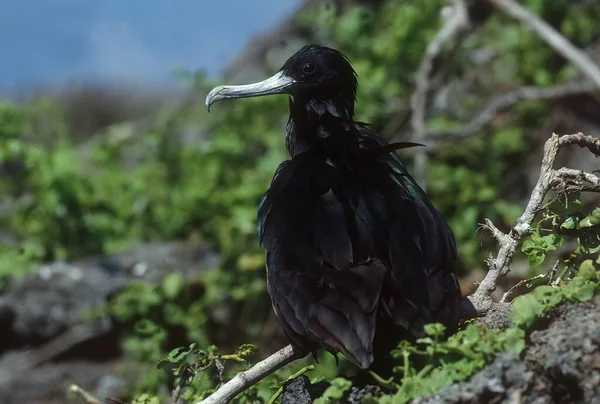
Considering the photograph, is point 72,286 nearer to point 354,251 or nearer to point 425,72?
point 425,72

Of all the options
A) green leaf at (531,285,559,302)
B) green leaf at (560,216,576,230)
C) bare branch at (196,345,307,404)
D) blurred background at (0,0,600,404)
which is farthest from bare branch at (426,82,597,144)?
green leaf at (531,285,559,302)

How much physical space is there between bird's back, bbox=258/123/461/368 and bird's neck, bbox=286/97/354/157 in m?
0.25

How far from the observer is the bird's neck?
294 centimetres

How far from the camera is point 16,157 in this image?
523 cm

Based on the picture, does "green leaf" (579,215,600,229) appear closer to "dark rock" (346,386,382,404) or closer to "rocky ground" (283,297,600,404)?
"rocky ground" (283,297,600,404)

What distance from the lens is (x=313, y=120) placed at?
10.0 ft

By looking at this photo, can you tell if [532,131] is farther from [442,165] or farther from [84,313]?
[84,313]

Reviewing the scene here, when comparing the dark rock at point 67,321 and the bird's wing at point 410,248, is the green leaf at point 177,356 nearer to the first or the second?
the bird's wing at point 410,248

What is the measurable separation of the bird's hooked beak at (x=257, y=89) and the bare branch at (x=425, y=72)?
206cm

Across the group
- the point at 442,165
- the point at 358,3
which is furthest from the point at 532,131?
the point at 358,3

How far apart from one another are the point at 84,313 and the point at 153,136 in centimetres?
109

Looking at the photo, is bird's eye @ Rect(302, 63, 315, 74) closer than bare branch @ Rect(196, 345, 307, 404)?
No

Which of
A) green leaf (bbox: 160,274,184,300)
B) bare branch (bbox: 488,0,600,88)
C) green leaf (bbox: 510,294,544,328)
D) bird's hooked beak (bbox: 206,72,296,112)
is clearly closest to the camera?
green leaf (bbox: 510,294,544,328)

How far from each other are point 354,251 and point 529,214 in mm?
459
